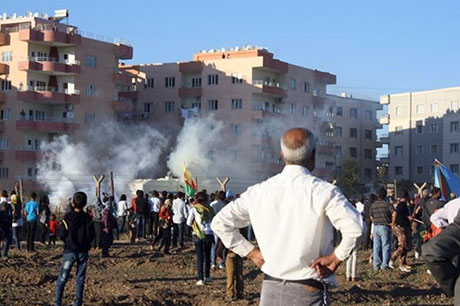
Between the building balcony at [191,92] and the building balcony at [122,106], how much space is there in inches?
207

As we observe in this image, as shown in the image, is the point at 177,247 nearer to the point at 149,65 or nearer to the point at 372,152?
the point at 149,65

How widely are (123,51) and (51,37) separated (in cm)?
817

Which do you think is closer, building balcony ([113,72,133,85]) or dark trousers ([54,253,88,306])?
dark trousers ([54,253,88,306])

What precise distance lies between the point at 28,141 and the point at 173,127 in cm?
1610

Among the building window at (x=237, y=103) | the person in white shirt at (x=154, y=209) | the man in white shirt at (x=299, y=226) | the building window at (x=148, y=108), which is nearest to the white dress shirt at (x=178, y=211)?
the person in white shirt at (x=154, y=209)

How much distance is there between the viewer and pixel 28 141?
233 feet

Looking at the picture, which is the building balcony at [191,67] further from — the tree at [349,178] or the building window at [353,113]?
the building window at [353,113]

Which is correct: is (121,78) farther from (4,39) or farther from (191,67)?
(4,39)

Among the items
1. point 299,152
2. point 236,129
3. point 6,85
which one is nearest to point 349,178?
point 236,129

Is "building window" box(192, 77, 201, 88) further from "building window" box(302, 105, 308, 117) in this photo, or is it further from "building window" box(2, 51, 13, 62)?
"building window" box(2, 51, 13, 62)

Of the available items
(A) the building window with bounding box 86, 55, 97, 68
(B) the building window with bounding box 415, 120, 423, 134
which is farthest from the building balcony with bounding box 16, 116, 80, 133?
(B) the building window with bounding box 415, 120, 423, 134

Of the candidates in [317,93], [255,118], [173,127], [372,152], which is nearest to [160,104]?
[173,127]

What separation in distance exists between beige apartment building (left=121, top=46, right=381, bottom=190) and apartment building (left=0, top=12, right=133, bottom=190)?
899cm

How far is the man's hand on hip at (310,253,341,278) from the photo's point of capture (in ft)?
18.1
